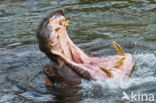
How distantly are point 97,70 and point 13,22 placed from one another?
575 centimetres

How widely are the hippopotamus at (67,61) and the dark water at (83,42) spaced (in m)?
0.11

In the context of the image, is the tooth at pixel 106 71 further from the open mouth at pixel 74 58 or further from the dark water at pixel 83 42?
the dark water at pixel 83 42

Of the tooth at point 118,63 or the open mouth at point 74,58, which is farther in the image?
the tooth at point 118,63

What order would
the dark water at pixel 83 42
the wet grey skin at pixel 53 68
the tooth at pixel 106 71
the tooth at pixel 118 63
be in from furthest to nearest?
the dark water at pixel 83 42
the tooth at pixel 118 63
the wet grey skin at pixel 53 68
the tooth at pixel 106 71

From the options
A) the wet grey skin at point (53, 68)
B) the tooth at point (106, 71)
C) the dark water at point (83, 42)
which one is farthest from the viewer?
the dark water at point (83, 42)

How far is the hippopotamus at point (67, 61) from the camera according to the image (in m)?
4.32

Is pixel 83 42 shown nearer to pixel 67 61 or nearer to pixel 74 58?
pixel 74 58

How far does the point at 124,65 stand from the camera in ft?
14.8

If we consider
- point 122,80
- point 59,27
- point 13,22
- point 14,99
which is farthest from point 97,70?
point 13,22

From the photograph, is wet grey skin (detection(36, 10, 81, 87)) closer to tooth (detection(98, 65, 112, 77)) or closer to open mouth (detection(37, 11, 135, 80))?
open mouth (detection(37, 11, 135, 80))

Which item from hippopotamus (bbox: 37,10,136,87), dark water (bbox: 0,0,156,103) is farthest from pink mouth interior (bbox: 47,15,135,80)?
dark water (bbox: 0,0,156,103)

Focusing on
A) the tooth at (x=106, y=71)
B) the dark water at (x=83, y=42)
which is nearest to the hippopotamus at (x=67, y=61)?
the tooth at (x=106, y=71)

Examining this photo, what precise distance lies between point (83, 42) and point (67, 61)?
285cm

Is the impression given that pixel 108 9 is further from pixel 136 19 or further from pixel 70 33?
pixel 70 33
